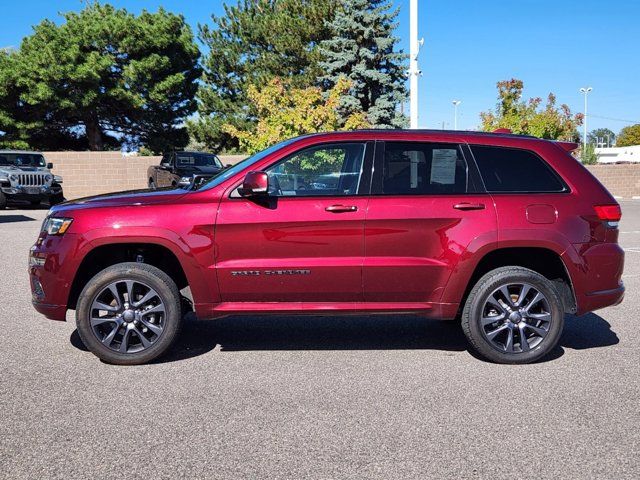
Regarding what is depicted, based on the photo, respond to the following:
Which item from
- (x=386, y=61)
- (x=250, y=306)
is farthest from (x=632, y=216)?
(x=250, y=306)

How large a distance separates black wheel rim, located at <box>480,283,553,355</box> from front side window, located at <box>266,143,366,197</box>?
144 cm

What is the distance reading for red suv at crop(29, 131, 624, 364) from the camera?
210 inches

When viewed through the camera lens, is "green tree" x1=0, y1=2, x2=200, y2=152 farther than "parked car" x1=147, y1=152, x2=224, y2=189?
Yes

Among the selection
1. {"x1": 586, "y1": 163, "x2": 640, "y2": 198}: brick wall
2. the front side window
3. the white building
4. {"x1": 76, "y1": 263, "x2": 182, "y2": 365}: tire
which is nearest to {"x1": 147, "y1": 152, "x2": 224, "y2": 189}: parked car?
the front side window

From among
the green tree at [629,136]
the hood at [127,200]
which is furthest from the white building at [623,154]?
the hood at [127,200]

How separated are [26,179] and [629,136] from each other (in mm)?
126952

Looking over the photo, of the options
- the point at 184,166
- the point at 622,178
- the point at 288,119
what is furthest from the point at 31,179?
the point at 622,178

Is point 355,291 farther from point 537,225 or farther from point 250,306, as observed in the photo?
point 537,225

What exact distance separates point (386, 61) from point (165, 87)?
45.2 feet

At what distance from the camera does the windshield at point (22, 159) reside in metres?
22.5

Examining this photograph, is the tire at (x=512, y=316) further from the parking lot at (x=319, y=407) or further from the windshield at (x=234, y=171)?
the windshield at (x=234, y=171)

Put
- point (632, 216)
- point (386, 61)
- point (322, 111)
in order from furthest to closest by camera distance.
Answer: point (386, 61)
point (322, 111)
point (632, 216)

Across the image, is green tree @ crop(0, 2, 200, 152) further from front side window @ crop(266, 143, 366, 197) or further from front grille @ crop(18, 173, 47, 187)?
front side window @ crop(266, 143, 366, 197)

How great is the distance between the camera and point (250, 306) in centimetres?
542
